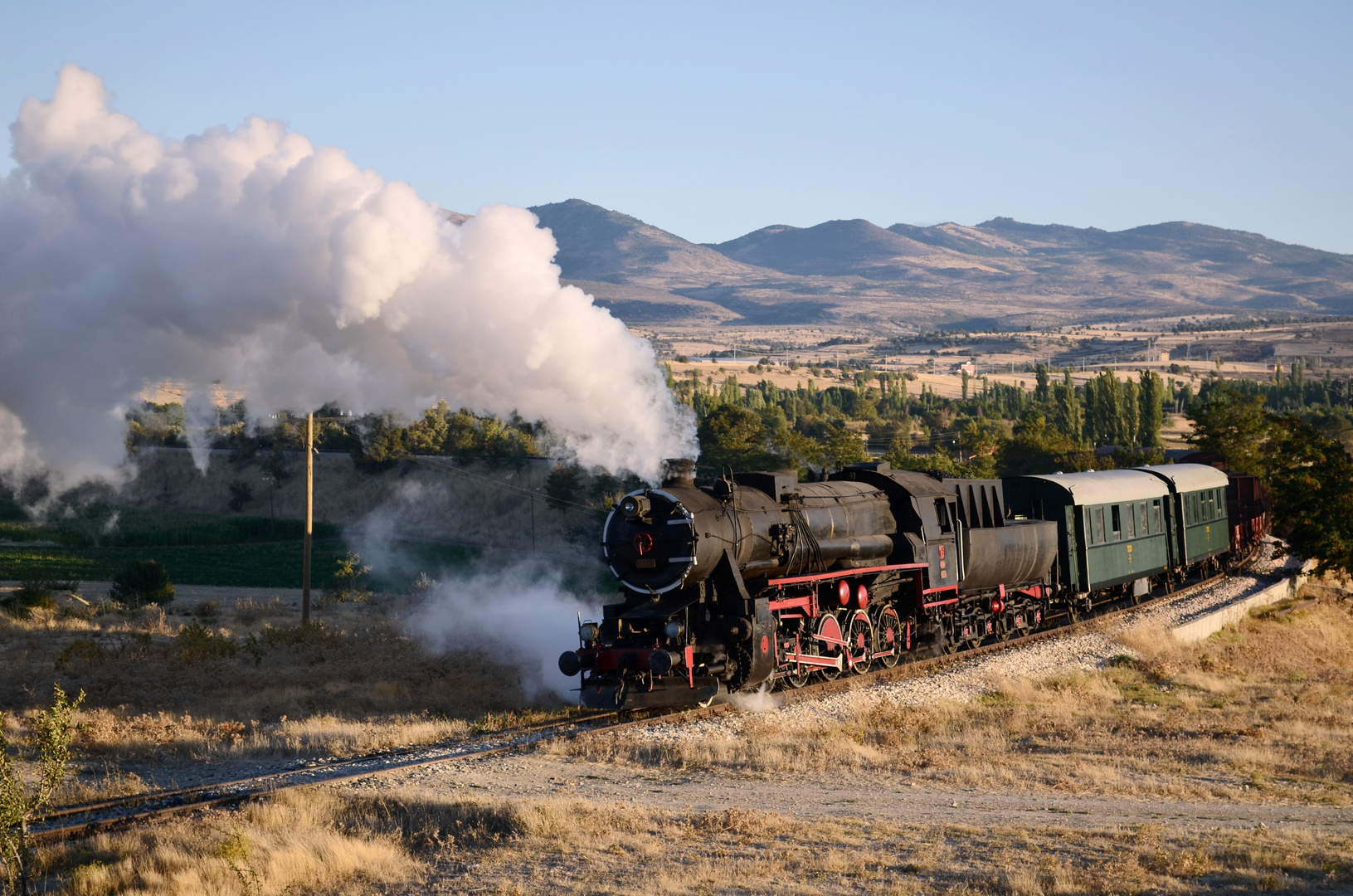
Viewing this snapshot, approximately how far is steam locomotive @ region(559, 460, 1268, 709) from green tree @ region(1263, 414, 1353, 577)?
15.9 m

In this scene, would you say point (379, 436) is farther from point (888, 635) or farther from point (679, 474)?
point (679, 474)

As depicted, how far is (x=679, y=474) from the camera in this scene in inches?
760

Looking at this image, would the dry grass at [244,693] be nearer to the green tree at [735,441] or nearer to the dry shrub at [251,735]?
the dry shrub at [251,735]

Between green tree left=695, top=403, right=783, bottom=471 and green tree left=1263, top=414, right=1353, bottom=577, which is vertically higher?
green tree left=695, top=403, right=783, bottom=471

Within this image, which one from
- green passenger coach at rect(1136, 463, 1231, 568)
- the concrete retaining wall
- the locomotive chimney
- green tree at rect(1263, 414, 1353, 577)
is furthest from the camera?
green tree at rect(1263, 414, 1353, 577)

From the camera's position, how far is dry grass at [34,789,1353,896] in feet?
37.1

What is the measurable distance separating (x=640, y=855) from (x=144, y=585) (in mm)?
39813

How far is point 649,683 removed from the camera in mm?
18375

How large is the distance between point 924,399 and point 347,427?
71865 mm

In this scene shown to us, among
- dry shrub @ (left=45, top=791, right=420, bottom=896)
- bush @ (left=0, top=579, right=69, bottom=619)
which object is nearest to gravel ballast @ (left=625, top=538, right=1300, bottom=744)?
dry shrub @ (left=45, top=791, right=420, bottom=896)

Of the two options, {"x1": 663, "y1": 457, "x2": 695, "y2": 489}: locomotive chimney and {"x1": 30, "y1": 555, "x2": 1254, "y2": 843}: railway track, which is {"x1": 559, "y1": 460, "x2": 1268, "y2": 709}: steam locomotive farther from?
{"x1": 30, "y1": 555, "x2": 1254, "y2": 843}: railway track

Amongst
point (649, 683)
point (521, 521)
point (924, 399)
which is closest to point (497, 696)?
point (649, 683)

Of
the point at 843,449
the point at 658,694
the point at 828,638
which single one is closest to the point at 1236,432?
the point at 843,449

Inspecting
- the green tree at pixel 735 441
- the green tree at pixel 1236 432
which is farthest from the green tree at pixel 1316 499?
the green tree at pixel 735 441
